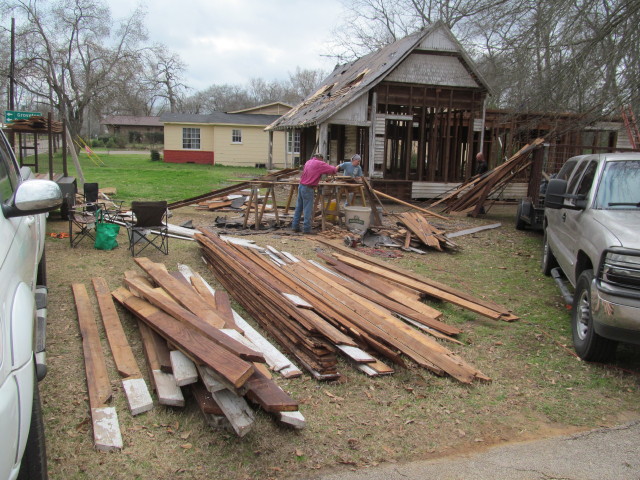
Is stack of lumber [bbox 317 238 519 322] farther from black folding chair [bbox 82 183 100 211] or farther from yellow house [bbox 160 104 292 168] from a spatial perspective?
yellow house [bbox 160 104 292 168]

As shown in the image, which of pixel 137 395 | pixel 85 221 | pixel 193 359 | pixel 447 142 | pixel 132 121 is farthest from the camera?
pixel 132 121

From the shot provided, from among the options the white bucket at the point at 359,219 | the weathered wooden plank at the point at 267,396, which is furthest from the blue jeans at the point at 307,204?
the weathered wooden plank at the point at 267,396

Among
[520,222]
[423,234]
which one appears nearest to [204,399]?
[423,234]

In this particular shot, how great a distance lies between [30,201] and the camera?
294 cm

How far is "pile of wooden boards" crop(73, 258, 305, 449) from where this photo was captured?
3289 mm

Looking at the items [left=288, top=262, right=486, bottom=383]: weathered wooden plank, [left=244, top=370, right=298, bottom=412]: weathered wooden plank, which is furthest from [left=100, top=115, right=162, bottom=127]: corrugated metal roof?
[left=244, top=370, right=298, bottom=412]: weathered wooden plank

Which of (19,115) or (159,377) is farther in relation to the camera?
(19,115)

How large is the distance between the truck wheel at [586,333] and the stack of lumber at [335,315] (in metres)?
1.16

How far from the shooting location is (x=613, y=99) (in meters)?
8.75

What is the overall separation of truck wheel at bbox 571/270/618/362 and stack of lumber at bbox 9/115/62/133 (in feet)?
33.9

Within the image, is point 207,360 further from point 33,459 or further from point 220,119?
point 220,119

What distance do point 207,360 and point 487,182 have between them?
12.7 m

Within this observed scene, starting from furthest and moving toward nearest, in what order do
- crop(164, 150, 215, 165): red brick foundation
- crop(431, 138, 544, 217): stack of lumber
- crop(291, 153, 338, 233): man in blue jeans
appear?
1. crop(164, 150, 215, 165): red brick foundation
2. crop(431, 138, 544, 217): stack of lumber
3. crop(291, 153, 338, 233): man in blue jeans

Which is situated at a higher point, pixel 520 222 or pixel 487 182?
pixel 487 182
